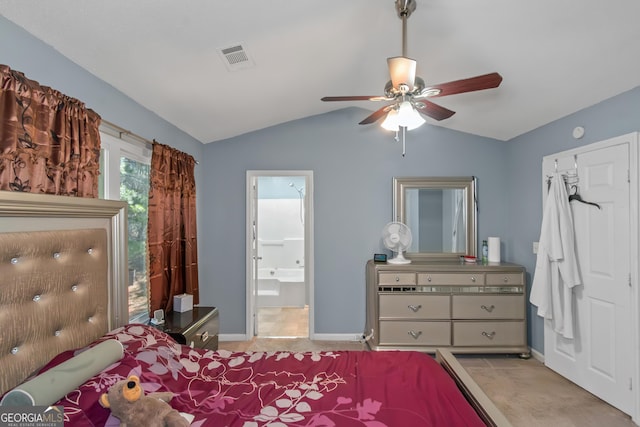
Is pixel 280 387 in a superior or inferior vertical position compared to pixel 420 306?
superior

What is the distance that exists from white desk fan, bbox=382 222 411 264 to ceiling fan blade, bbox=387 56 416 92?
182cm

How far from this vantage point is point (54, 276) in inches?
50.8

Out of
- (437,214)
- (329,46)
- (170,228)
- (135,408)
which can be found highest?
(329,46)

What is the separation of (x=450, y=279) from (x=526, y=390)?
103 centimetres

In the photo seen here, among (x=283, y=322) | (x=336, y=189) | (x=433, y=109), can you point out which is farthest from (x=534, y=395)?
(x=283, y=322)

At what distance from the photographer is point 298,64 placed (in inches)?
86.6

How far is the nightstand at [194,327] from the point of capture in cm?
204

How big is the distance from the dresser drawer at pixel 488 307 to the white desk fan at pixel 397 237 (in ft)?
2.10

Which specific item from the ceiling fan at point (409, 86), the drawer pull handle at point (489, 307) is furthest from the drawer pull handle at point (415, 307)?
the ceiling fan at point (409, 86)

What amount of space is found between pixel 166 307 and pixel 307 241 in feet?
5.12

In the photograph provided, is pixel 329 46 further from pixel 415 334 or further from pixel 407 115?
pixel 415 334

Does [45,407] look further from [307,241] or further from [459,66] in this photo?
[459,66]

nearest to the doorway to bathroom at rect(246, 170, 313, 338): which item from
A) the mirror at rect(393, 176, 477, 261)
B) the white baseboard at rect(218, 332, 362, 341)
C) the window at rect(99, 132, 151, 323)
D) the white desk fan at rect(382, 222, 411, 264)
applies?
the white baseboard at rect(218, 332, 362, 341)

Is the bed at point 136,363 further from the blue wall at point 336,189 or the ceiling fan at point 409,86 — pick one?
the blue wall at point 336,189
